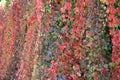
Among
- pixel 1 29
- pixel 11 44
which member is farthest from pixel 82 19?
pixel 1 29

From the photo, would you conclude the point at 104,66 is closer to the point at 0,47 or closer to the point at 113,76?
the point at 113,76

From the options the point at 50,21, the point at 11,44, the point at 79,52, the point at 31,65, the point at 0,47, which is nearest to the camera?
the point at 79,52

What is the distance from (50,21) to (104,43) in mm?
1012

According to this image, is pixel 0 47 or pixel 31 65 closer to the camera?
pixel 31 65

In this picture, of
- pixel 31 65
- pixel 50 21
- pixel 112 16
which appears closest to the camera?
pixel 112 16

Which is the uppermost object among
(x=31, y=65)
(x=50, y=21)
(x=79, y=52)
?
(x=50, y=21)

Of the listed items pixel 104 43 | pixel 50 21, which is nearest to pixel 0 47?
pixel 50 21

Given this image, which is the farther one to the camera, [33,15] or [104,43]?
[33,15]

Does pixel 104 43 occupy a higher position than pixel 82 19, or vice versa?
pixel 82 19

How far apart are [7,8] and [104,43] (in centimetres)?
347

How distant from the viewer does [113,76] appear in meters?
3.50

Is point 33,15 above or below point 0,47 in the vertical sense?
above

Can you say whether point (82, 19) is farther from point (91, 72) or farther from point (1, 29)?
point (1, 29)

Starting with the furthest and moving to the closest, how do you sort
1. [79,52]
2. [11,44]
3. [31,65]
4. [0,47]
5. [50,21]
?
1. [0,47]
2. [11,44]
3. [31,65]
4. [50,21]
5. [79,52]
